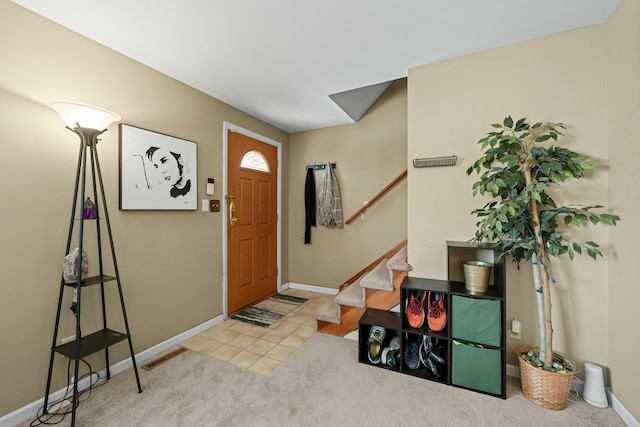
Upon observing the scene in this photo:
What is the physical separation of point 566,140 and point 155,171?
120 inches

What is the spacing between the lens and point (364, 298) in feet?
7.66

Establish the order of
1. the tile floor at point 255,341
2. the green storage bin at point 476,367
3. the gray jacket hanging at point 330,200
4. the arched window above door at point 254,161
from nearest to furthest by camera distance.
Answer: the green storage bin at point 476,367 < the tile floor at point 255,341 < the arched window above door at point 254,161 < the gray jacket hanging at point 330,200

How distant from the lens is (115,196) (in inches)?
77.0

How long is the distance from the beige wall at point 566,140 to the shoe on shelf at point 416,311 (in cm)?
22

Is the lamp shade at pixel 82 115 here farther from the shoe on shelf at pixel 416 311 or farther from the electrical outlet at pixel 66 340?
the shoe on shelf at pixel 416 311

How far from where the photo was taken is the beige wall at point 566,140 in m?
1.55

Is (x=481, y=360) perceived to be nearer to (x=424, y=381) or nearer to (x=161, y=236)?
→ (x=424, y=381)

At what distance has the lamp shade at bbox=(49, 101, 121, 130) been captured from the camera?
1462 millimetres

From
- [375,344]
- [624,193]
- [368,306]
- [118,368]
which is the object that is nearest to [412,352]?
[375,344]

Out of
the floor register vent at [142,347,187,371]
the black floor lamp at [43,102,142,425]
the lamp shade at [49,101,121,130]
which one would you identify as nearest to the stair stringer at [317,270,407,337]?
the floor register vent at [142,347,187,371]

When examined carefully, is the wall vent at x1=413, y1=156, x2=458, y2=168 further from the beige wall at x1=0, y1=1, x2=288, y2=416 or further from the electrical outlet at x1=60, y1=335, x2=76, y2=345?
the electrical outlet at x1=60, y1=335, x2=76, y2=345

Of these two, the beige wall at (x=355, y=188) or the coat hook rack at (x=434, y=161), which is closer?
the coat hook rack at (x=434, y=161)

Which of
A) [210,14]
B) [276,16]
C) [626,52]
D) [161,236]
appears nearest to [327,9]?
[276,16]

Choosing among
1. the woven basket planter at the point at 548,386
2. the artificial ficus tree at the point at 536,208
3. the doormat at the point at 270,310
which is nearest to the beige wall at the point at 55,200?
the doormat at the point at 270,310
